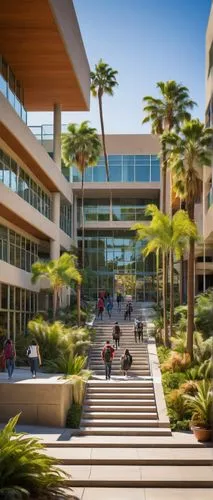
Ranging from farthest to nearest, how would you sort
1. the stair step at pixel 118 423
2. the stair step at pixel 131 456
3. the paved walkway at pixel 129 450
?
the stair step at pixel 118 423 < the stair step at pixel 131 456 < the paved walkway at pixel 129 450

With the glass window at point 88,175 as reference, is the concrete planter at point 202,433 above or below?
below

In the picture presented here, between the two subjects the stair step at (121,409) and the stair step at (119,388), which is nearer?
the stair step at (121,409)

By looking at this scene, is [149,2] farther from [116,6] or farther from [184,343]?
[184,343]

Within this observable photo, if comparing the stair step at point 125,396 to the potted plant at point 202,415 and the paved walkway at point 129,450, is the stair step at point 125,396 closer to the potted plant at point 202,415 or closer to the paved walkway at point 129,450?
the paved walkway at point 129,450

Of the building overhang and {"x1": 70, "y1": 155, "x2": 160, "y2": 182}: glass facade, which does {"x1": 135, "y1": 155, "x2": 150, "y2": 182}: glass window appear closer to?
{"x1": 70, "y1": 155, "x2": 160, "y2": 182}: glass facade

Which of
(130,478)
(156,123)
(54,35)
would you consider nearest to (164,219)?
(54,35)

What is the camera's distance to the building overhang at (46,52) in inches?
1139

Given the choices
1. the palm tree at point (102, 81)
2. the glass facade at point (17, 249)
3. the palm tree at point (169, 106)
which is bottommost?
the glass facade at point (17, 249)

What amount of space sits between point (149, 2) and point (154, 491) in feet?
31.9

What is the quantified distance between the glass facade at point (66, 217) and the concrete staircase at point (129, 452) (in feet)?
78.9

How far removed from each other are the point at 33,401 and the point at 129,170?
43.3 m

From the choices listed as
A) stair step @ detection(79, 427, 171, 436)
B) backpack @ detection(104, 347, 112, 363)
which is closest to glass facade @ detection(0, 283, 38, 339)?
backpack @ detection(104, 347, 112, 363)

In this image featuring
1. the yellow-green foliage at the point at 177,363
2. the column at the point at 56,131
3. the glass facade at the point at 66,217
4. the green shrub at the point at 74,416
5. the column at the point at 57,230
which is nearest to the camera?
the green shrub at the point at 74,416

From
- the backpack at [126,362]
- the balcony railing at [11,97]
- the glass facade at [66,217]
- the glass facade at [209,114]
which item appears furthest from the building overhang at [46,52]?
the backpack at [126,362]
